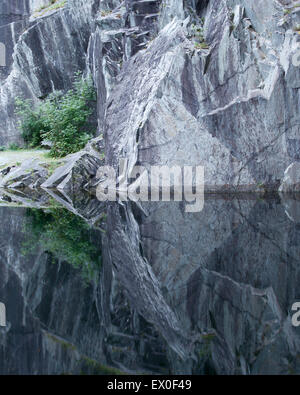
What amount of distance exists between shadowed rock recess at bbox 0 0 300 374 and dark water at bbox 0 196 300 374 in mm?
17

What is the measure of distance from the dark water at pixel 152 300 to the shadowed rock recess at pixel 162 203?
17mm

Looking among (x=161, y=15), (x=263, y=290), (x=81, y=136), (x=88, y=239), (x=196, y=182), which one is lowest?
(x=263, y=290)

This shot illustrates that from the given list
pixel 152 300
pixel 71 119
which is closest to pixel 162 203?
pixel 152 300

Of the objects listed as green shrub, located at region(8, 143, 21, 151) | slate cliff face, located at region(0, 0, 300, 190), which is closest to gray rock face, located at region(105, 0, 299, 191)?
slate cliff face, located at region(0, 0, 300, 190)

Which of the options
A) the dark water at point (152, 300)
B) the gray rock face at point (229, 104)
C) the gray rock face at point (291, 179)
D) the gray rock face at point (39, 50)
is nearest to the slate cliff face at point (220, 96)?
the gray rock face at point (229, 104)

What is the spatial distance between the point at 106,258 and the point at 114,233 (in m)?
1.98

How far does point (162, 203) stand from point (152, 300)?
7947mm

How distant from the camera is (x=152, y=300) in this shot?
4148 mm

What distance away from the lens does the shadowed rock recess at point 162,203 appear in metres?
3.26

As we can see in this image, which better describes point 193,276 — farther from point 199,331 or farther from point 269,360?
point 269,360

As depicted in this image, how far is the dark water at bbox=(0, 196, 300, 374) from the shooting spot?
118 inches

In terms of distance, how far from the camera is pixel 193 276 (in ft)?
15.6

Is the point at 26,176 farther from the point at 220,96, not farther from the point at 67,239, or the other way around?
the point at 67,239
